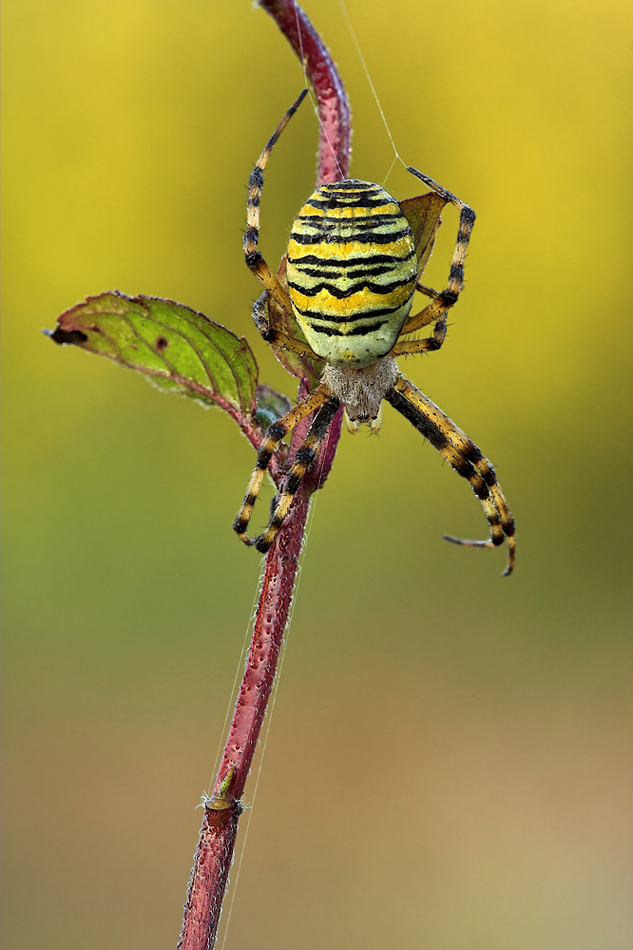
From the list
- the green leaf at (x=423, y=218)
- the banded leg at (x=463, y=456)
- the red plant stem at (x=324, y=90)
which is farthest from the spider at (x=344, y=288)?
the banded leg at (x=463, y=456)

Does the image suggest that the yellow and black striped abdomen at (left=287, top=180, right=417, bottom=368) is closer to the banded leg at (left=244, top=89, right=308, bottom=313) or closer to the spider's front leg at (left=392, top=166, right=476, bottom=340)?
the banded leg at (left=244, top=89, right=308, bottom=313)

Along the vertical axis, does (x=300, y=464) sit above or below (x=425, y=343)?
below

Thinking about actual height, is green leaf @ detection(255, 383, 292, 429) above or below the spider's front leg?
below

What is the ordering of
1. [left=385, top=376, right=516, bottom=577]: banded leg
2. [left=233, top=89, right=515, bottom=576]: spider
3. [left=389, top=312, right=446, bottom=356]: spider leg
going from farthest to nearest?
1. [left=385, top=376, right=516, bottom=577]: banded leg
2. [left=389, top=312, right=446, bottom=356]: spider leg
3. [left=233, top=89, right=515, bottom=576]: spider

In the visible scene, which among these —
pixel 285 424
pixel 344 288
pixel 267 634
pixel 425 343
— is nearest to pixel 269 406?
pixel 285 424

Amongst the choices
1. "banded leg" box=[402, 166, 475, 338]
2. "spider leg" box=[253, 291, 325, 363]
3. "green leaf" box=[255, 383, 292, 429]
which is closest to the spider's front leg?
"banded leg" box=[402, 166, 475, 338]

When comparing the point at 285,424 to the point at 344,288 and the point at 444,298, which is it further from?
the point at 444,298
